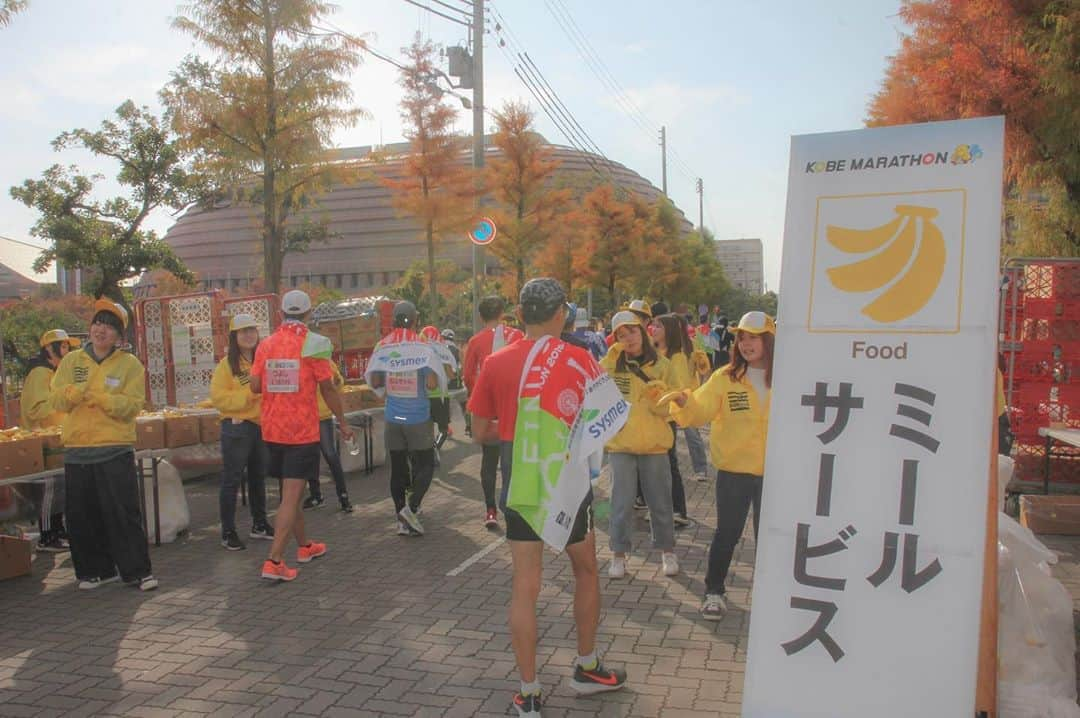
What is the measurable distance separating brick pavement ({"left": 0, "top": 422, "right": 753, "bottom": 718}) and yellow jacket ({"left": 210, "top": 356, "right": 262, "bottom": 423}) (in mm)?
1122

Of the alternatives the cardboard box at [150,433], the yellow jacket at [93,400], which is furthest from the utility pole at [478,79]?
the yellow jacket at [93,400]

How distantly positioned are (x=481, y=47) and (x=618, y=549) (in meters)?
15.4

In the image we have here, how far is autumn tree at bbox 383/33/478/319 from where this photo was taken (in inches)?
856

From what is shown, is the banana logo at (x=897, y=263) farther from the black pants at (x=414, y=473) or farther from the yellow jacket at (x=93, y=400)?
the black pants at (x=414, y=473)

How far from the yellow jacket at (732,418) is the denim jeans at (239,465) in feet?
13.0

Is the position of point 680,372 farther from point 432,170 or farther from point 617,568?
point 432,170

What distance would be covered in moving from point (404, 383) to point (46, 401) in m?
3.28

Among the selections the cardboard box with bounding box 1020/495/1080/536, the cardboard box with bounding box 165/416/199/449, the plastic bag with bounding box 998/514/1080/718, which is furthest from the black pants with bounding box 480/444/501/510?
the cardboard box with bounding box 1020/495/1080/536

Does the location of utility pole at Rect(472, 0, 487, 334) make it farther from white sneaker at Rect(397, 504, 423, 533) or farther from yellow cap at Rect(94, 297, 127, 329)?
yellow cap at Rect(94, 297, 127, 329)

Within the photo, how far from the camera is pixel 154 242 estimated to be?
91.9 ft

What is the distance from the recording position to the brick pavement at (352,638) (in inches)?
164

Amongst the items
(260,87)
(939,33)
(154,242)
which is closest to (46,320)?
(154,242)

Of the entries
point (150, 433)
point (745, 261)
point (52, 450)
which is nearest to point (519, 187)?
point (150, 433)

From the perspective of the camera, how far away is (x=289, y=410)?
20.1 feet
